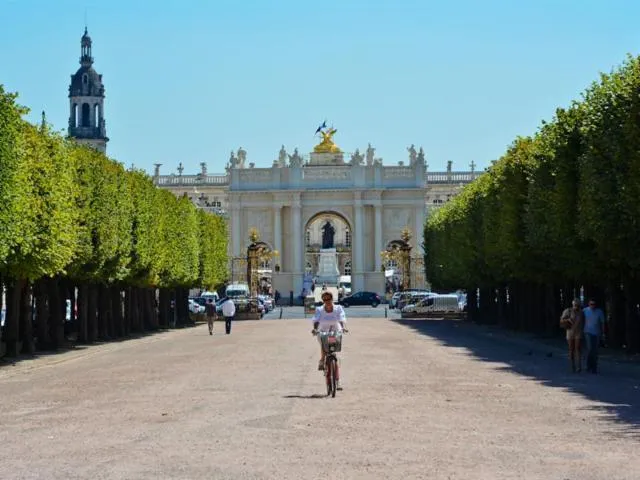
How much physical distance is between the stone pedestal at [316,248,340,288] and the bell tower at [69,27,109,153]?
31.6 meters

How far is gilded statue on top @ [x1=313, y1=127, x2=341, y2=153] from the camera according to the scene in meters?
182

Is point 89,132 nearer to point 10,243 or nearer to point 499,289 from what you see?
point 499,289

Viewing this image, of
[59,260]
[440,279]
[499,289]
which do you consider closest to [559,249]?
[59,260]

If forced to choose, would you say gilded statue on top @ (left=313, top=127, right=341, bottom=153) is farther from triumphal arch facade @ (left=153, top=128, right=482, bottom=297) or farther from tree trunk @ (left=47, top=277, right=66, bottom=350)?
tree trunk @ (left=47, top=277, right=66, bottom=350)

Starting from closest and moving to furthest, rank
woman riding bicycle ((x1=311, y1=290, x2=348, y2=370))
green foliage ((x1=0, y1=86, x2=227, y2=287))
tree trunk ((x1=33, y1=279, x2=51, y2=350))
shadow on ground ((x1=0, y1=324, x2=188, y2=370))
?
woman riding bicycle ((x1=311, y1=290, x2=348, y2=370)), green foliage ((x1=0, y1=86, x2=227, y2=287)), shadow on ground ((x1=0, y1=324, x2=188, y2=370)), tree trunk ((x1=33, y1=279, x2=51, y2=350))

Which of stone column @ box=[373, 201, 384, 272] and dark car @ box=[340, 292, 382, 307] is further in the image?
stone column @ box=[373, 201, 384, 272]

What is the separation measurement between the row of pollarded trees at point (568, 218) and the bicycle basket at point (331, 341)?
15.2 metres

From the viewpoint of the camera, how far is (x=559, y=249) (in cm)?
5275

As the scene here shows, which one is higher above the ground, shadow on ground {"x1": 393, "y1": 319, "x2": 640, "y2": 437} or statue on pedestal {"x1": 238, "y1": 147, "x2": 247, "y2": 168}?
statue on pedestal {"x1": 238, "y1": 147, "x2": 247, "y2": 168}

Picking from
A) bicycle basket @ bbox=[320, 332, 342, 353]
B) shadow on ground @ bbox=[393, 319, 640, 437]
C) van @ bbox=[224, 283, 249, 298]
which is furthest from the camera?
van @ bbox=[224, 283, 249, 298]

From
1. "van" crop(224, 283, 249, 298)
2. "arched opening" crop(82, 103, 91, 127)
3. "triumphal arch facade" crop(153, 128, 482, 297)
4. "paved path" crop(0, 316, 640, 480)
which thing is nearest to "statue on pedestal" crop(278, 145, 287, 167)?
"triumphal arch facade" crop(153, 128, 482, 297)

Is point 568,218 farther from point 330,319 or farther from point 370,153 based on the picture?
point 370,153

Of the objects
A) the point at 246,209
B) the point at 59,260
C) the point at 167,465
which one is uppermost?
the point at 246,209

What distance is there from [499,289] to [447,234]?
59.0 feet
